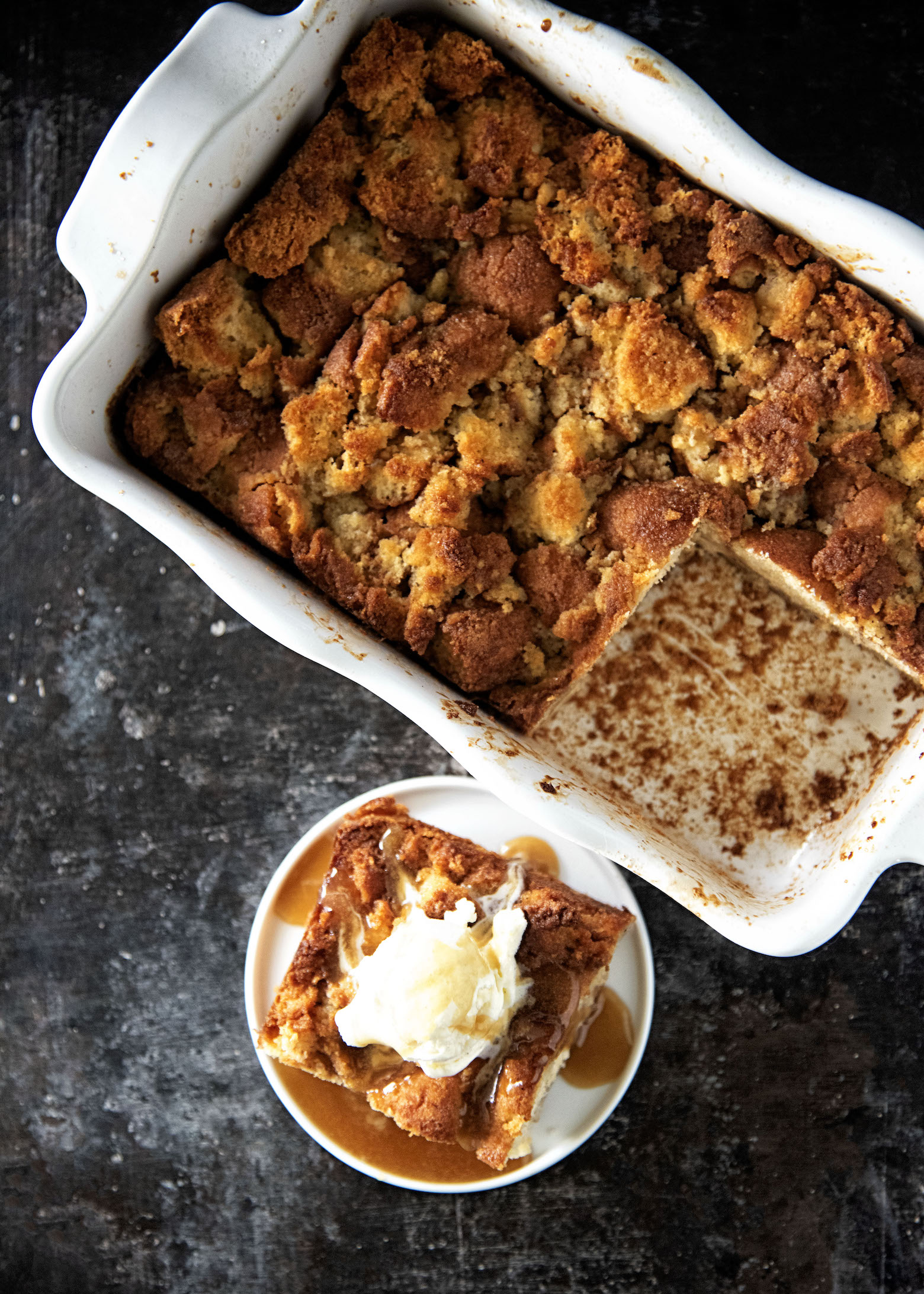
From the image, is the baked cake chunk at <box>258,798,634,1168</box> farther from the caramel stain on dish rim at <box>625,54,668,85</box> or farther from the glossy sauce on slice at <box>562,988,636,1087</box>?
the caramel stain on dish rim at <box>625,54,668,85</box>

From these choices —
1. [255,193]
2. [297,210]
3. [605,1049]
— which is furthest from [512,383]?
[605,1049]

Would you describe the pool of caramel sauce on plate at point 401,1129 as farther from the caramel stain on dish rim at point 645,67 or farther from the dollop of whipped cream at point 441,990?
the caramel stain on dish rim at point 645,67

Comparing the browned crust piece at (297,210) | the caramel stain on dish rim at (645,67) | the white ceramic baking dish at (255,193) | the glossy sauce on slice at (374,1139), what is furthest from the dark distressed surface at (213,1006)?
the caramel stain on dish rim at (645,67)

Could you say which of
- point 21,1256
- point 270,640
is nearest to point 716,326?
point 270,640

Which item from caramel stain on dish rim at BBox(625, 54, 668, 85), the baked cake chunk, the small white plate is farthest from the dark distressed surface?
caramel stain on dish rim at BBox(625, 54, 668, 85)

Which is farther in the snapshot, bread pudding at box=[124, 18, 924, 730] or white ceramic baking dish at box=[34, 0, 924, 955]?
bread pudding at box=[124, 18, 924, 730]

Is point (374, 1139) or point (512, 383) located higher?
point (512, 383)

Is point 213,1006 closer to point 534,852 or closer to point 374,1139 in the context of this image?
point 374,1139
